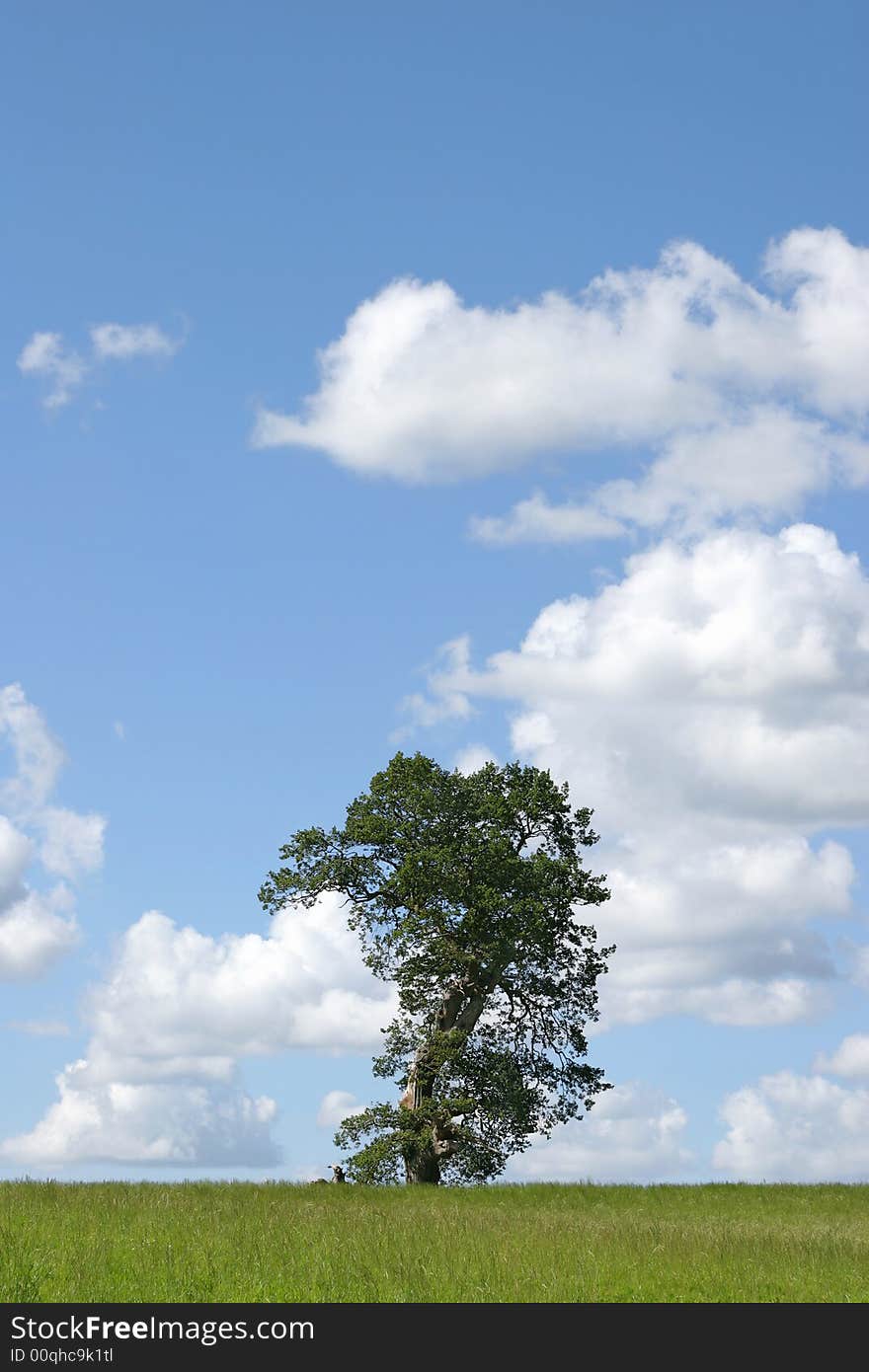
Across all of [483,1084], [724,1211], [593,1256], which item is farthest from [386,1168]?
[593,1256]

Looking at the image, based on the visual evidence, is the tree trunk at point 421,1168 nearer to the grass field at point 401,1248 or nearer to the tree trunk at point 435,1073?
the tree trunk at point 435,1073

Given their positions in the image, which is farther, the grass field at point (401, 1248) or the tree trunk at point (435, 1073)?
the tree trunk at point (435, 1073)

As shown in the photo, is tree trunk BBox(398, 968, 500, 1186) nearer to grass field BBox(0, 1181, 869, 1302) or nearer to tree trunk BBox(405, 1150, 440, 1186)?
tree trunk BBox(405, 1150, 440, 1186)

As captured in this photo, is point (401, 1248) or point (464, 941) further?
point (464, 941)

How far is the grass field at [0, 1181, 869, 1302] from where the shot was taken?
19203mm

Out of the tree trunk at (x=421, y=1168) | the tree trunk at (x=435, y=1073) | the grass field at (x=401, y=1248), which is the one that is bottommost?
the grass field at (x=401, y=1248)

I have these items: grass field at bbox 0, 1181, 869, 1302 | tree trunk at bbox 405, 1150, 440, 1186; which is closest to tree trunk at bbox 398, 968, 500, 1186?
tree trunk at bbox 405, 1150, 440, 1186

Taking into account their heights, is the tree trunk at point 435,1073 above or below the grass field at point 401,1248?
above

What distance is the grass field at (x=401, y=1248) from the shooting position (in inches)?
756

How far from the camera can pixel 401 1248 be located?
23.0 metres

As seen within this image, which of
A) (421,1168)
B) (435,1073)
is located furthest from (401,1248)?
(435,1073)

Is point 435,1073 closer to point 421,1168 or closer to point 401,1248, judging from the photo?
point 421,1168

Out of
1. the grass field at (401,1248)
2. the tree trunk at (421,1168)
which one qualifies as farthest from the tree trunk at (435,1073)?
the grass field at (401,1248)
